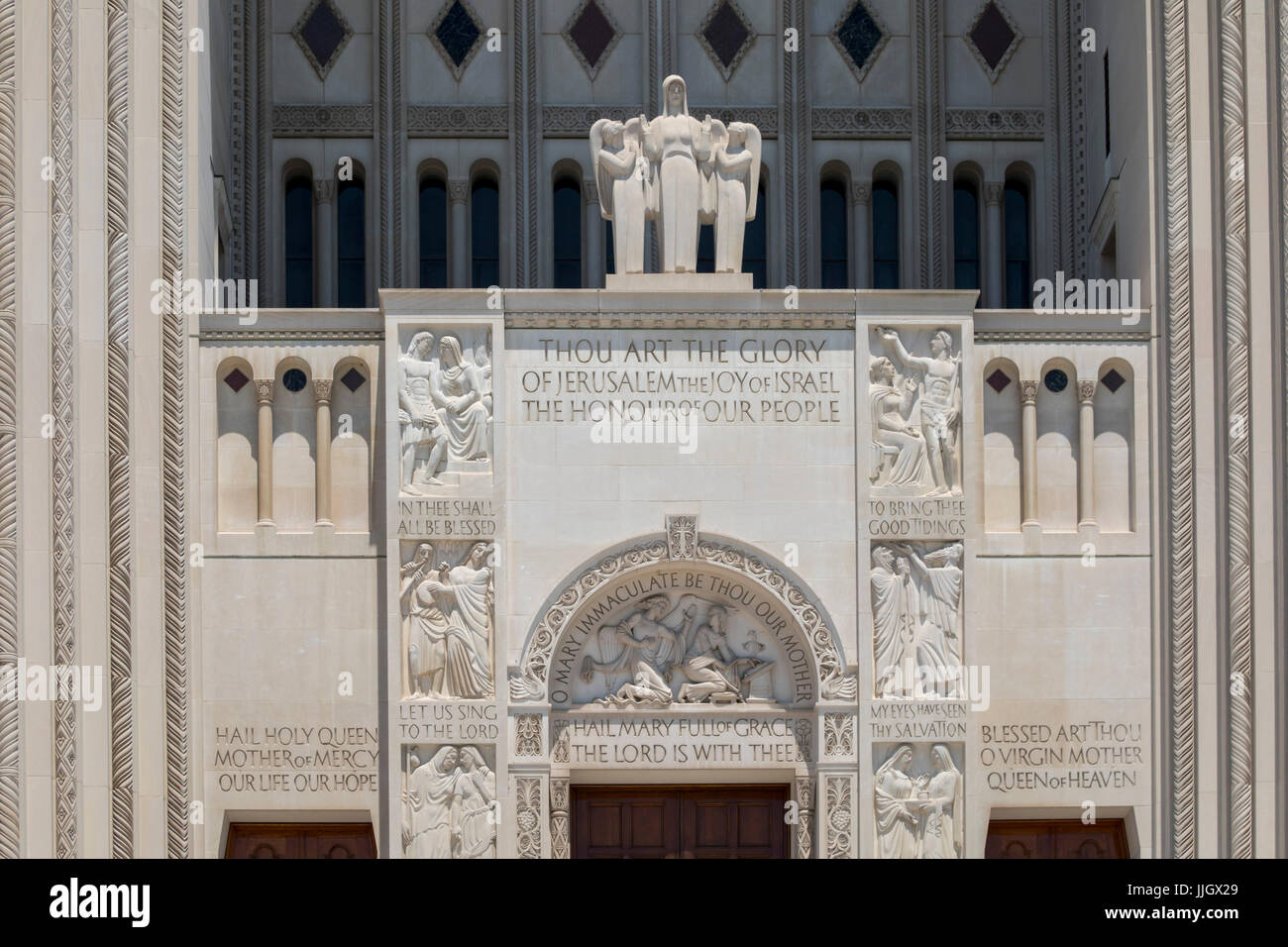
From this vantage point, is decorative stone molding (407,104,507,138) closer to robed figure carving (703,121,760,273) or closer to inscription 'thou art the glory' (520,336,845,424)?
robed figure carving (703,121,760,273)

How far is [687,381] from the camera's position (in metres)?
24.0

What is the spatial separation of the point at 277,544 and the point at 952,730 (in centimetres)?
681

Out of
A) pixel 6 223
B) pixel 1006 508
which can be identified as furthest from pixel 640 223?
pixel 6 223

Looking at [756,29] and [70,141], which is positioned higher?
[756,29]

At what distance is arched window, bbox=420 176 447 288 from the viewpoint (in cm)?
2883

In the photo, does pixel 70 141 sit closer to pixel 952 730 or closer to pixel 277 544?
pixel 277 544

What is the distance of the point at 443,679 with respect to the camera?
77.4 feet

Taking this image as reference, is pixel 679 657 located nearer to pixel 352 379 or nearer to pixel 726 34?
pixel 352 379

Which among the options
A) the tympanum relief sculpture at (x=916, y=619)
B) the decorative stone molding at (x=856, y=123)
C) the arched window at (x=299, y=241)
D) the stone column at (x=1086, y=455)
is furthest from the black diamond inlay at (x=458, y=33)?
the stone column at (x=1086, y=455)

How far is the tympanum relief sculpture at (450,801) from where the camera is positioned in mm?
23375

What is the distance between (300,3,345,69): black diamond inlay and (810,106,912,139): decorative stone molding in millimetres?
5744

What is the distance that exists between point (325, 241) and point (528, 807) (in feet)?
27.1

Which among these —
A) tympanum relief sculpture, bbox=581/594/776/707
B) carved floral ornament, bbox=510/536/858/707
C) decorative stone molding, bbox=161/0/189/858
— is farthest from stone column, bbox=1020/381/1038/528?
decorative stone molding, bbox=161/0/189/858
